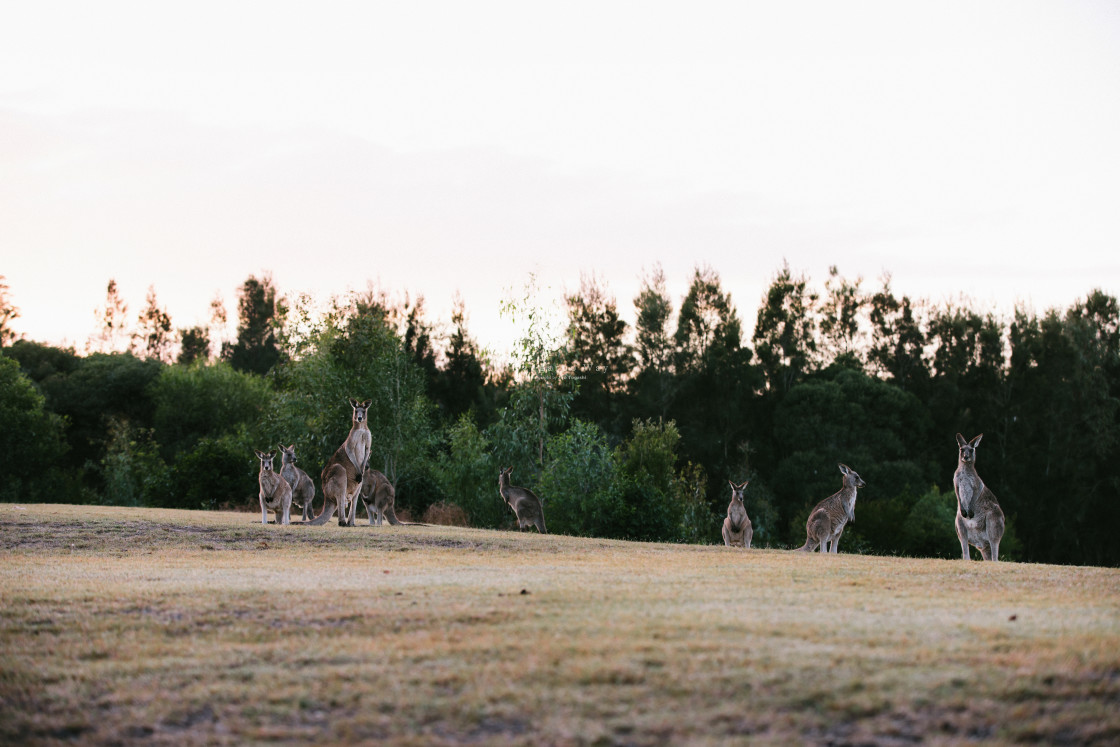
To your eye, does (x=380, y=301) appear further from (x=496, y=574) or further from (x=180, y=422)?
(x=496, y=574)

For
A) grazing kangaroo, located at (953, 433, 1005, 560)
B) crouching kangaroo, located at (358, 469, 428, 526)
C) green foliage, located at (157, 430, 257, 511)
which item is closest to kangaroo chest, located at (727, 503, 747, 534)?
grazing kangaroo, located at (953, 433, 1005, 560)

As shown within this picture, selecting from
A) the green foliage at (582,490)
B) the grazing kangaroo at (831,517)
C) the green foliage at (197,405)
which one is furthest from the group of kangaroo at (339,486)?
the green foliage at (197,405)

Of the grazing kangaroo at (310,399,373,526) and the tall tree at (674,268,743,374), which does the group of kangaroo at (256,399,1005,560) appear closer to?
the grazing kangaroo at (310,399,373,526)

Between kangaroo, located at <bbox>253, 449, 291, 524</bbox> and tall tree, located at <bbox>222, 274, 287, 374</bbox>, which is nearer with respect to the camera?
kangaroo, located at <bbox>253, 449, 291, 524</bbox>

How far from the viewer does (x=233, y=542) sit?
1627cm

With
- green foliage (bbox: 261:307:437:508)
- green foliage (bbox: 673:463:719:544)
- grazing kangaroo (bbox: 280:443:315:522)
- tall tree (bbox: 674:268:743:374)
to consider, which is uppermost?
tall tree (bbox: 674:268:743:374)

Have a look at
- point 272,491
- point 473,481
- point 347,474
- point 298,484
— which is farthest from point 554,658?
point 473,481

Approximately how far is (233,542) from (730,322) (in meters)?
45.9

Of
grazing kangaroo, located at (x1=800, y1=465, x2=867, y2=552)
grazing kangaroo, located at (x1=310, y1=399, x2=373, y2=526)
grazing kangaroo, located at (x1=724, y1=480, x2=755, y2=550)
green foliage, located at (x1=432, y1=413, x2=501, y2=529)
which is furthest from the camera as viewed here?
green foliage, located at (x1=432, y1=413, x2=501, y2=529)

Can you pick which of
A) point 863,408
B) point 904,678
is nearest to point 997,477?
point 863,408

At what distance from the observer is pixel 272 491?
65.0 feet

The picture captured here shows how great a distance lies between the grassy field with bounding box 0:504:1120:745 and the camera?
5406 millimetres

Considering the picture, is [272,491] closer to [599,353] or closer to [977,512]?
[977,512]

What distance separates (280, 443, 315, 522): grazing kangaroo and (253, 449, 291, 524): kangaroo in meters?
0.50
